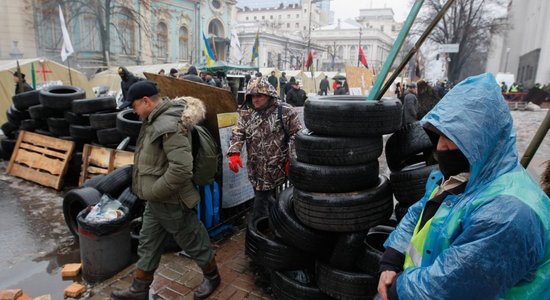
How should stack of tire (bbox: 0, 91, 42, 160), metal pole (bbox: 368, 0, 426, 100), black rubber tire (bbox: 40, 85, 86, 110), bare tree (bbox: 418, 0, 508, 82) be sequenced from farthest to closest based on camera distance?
1. bare tree (bbox: 418, 0, 508, 82)
2. stack of tire (bbox: 0, 91, 42, 160)
3. black rubber tire (bbox: 40, 85, 86, 110)
4. metal pole (bbox: 368, 0, 426, 100)

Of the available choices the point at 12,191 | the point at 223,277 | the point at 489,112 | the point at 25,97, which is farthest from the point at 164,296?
the point at 25,97

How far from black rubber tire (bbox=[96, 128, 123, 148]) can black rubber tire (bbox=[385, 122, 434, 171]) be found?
463cm

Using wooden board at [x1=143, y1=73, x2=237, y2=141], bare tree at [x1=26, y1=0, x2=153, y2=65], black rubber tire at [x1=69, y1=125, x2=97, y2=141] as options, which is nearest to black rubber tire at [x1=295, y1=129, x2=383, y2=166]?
wooden board at [x1=143, y1=73, x2=237, y2=141]

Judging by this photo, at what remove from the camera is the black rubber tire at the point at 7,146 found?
25.8 ft

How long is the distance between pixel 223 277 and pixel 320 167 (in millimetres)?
1663

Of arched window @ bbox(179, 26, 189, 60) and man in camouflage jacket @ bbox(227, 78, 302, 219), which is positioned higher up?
arched window @ bbox(179, 26, 189, 60)

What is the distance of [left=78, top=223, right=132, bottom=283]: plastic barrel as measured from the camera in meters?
3.61

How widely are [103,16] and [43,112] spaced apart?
31.9 metres

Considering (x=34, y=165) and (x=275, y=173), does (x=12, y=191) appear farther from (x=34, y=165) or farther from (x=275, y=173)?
(x=275, y=173)

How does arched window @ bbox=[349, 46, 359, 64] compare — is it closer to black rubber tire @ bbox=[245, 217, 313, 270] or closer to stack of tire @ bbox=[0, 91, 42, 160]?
stack of tire @ bbox=[0, 91, 42, 160]

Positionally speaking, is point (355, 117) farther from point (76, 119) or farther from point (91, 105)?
point (76, 119)

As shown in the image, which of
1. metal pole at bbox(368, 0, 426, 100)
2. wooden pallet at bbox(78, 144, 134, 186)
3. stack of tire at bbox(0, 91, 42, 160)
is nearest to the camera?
metal pole at bbox(368, 0, 426, 100)

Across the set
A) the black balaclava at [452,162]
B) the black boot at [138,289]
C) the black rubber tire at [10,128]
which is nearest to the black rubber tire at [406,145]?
the black balaclava at [452,162]

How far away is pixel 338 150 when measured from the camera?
304 centimetres
